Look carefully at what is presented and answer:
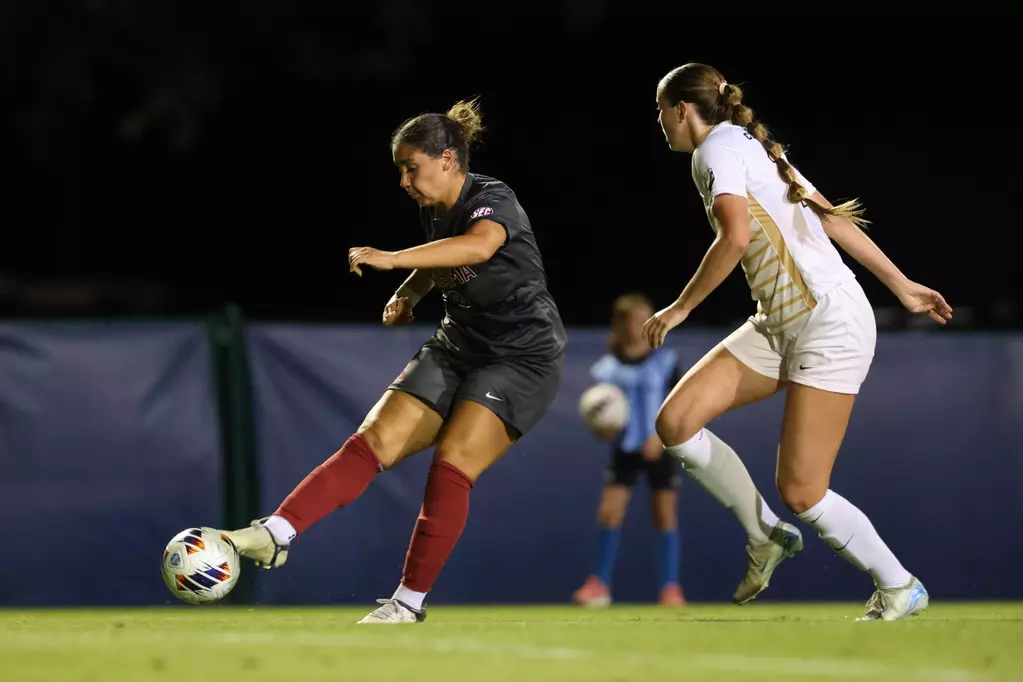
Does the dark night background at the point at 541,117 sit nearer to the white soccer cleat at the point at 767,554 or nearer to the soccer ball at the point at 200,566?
the white soccer cleat at the point at 767,554

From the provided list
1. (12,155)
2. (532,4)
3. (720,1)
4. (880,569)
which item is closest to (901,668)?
(880,569)

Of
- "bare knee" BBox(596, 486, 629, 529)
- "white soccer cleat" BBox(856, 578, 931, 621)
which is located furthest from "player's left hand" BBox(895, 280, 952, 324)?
"bare knee" BBox(596, 486, 629, 529)

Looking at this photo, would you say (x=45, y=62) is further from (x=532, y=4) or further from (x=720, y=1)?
(x=720, y=1)

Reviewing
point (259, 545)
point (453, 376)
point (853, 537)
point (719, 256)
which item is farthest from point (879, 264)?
point (259, 545)

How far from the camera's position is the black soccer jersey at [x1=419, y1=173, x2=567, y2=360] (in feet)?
21.8

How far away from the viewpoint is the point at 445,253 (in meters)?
6.24

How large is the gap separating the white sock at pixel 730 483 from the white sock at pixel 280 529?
1.48 metres

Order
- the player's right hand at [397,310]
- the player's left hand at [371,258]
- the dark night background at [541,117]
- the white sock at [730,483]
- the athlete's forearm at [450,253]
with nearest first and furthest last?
the player's left hand at [371,258] < the athlete's forearm at [450,253] < the white sock at [730,483] < the player's right hand at [397,310] < the dark night background at [541,117]

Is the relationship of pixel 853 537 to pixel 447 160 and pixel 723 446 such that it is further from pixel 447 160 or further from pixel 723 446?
pixel 447 160

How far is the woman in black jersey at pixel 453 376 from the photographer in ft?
21.1

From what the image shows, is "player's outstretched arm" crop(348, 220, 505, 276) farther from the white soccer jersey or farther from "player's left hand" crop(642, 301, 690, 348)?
the white soccer jersey

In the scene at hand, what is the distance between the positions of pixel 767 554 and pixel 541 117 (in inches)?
616

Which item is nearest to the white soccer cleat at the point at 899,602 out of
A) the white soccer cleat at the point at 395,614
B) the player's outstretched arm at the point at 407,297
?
the white soccer cleat at the point at 395,614

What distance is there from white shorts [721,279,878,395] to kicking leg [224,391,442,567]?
1344 millimetres
